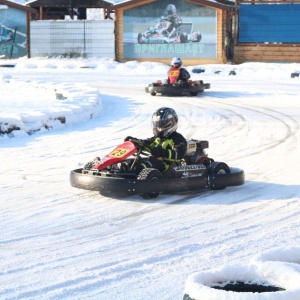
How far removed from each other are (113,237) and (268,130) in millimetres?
7258

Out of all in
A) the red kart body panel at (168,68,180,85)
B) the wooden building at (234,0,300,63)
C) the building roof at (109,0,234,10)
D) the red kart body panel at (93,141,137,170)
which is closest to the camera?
the red kart body panel at (93,141,137,170)

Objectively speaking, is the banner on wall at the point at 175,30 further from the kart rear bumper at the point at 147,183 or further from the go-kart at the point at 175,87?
the kart rear bumper at the point at 147,183

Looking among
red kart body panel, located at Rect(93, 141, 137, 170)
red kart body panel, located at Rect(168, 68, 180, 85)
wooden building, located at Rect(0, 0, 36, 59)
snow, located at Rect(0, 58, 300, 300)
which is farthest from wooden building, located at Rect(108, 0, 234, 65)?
red kart body panel, located at Rect(93, 141, 137, 170)

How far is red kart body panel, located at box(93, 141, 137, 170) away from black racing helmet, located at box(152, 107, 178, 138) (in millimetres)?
387

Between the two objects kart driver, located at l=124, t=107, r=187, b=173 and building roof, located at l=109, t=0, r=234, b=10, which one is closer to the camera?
kart driver, located at l=124, t=107, r=187, b=173

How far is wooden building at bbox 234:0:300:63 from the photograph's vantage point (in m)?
33.8

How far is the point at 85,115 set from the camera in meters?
14.0

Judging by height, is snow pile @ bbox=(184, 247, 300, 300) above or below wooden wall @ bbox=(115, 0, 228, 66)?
below

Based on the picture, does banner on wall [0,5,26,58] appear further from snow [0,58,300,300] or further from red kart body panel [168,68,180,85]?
snow [0,58,300,300]

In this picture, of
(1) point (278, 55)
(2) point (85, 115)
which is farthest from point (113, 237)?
(1) point (278, 55)

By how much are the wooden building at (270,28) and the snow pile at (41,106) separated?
47.9 ft

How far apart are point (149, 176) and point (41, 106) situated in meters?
8.54

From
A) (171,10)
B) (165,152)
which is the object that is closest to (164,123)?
(165,152)

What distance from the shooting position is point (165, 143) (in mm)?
7387
